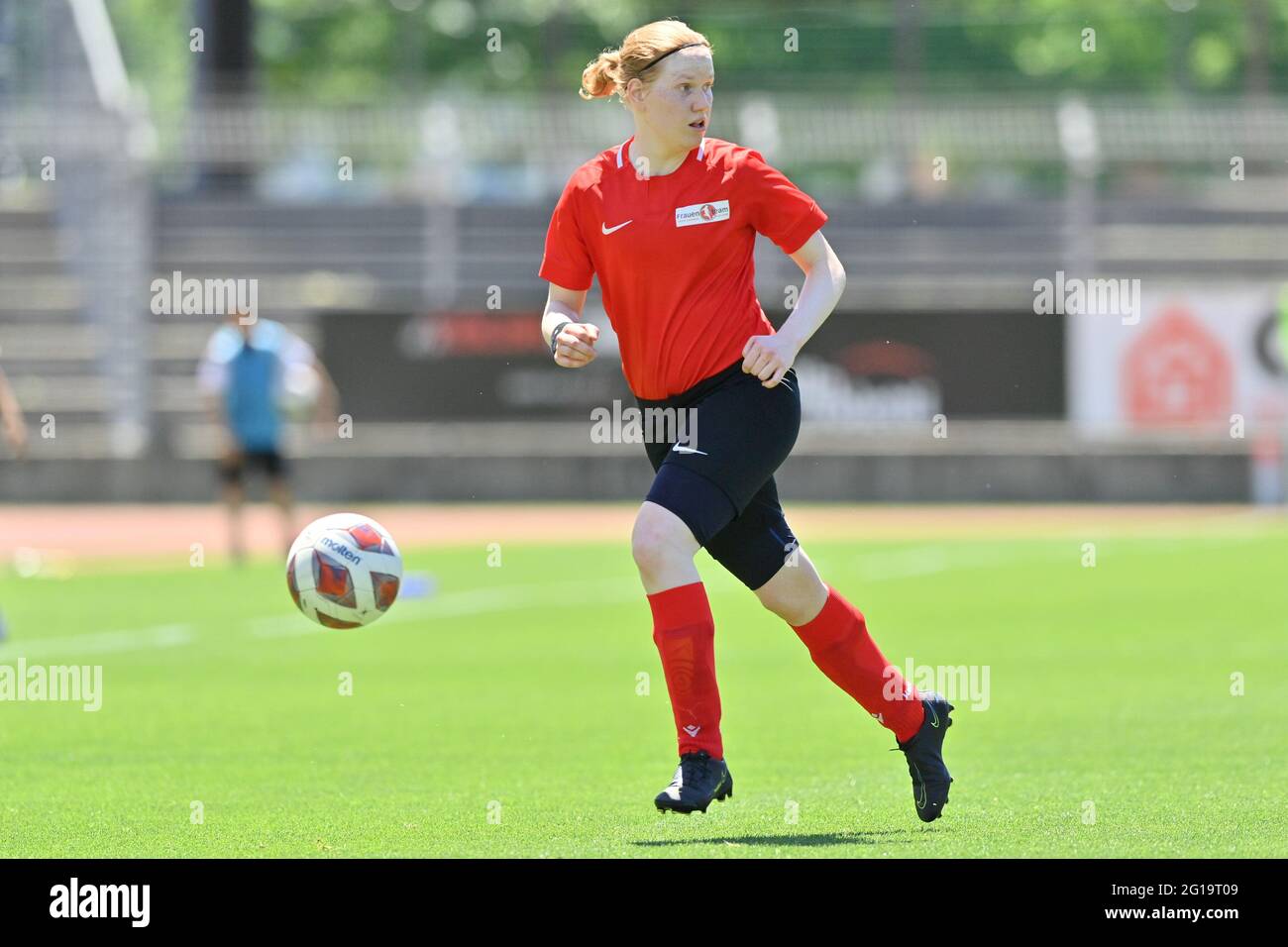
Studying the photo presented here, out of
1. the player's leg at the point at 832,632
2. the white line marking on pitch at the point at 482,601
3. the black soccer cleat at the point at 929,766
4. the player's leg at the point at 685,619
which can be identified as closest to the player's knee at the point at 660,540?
the player's leg at the point at 685,619

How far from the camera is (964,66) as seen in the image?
126 ft

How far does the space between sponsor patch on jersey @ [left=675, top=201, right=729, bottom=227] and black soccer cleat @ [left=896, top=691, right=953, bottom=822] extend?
1.67 meters

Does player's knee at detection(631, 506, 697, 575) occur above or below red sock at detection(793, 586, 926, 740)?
above

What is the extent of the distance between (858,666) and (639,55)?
198 centimetres

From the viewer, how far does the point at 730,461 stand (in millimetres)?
6688

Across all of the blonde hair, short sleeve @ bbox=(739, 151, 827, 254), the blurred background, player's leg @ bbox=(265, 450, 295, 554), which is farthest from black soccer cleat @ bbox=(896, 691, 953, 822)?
the blurred background

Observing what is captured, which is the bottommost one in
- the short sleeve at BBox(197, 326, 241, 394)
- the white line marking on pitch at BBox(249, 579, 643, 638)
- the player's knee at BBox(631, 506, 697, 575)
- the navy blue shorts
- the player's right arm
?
the white line marking on pitch at BBox(249, 579, 643, 638)

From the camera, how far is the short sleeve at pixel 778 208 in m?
6.84

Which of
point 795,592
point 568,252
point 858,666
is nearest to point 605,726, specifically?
point 858,666

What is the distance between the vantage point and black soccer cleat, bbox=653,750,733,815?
21.4ft

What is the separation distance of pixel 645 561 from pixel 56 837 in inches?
77.3

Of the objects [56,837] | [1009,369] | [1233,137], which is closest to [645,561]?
[56,837]

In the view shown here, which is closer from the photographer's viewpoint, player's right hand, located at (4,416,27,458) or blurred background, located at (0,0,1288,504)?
player's right hand, located at (4,416,27,458)

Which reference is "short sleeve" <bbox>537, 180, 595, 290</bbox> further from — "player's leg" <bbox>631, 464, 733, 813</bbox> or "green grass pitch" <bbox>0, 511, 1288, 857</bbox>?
"green grass pitch" <bbox>0, 511, 1288, 857</bbox>
